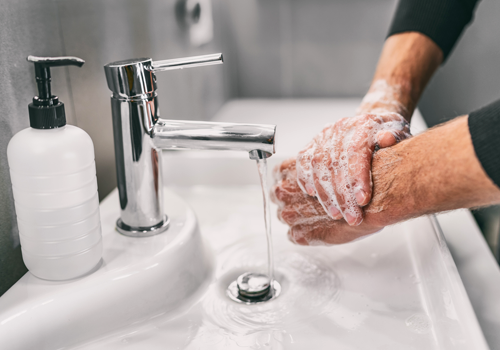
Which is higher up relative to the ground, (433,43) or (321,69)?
(433,43)

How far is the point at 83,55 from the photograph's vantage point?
60 cm

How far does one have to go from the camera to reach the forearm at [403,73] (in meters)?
0.76

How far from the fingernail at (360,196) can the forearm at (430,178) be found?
14mm

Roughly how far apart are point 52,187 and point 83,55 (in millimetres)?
260

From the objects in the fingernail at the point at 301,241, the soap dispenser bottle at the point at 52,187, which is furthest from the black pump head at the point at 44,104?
the fingernail at the point at 301,241

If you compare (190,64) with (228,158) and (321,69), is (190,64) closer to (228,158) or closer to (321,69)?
(228,158)

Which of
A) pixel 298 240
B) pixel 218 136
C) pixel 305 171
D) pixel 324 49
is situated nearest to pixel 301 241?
pixel 298 240

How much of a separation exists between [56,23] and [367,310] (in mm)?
516

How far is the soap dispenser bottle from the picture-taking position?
410 mm

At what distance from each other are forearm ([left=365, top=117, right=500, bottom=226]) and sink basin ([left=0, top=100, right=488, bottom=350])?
0.10 metres

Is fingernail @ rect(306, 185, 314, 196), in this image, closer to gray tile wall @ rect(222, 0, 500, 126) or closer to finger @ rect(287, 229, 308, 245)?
finger @ rect(287, 229, 308, 245)

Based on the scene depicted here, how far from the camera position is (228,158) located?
0.85 m

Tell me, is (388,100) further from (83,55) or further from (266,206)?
(83,55)

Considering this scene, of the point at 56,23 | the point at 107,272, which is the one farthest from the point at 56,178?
the point at 56,23
